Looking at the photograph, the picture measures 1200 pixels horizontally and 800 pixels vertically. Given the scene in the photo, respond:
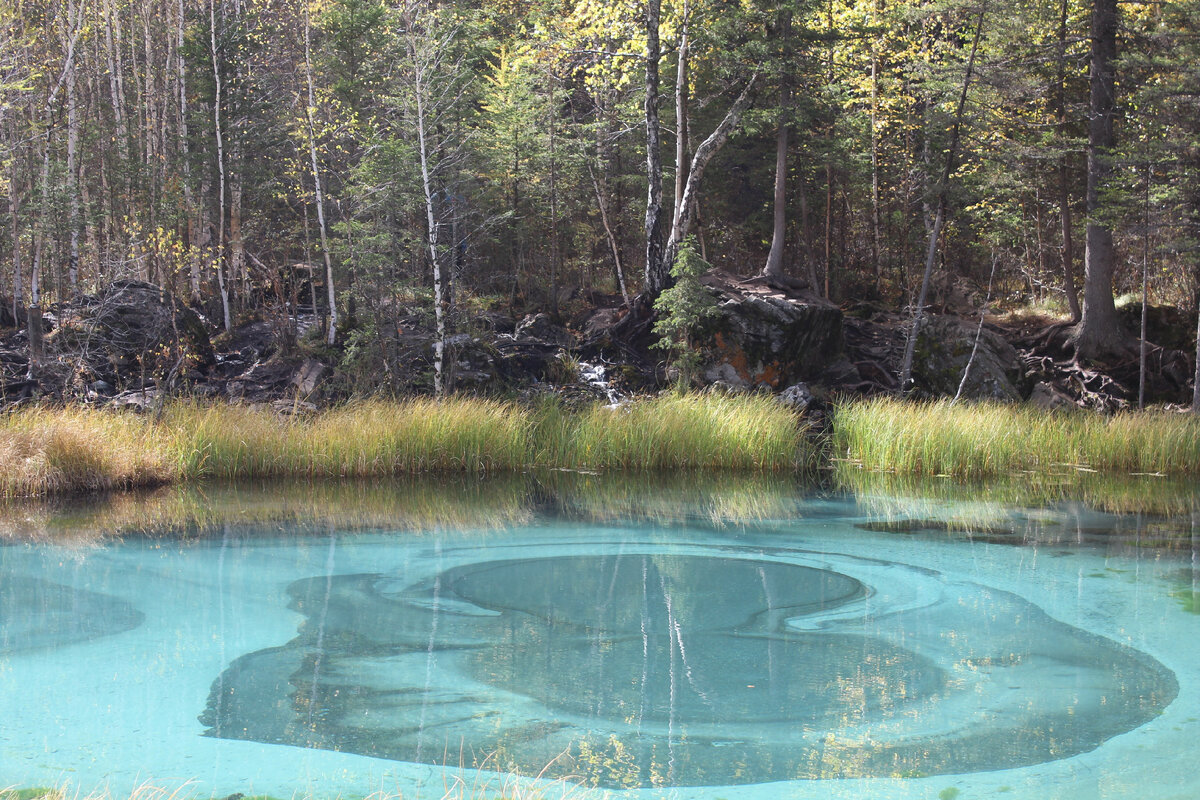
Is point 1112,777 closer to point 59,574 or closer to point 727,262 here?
point 59,574

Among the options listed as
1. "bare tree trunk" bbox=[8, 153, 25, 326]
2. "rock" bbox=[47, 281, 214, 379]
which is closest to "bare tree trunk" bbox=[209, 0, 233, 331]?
"rock" bbox=[47, 281, 214, 379]

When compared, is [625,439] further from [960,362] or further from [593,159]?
[593,159]

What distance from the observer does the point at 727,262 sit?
822 inches

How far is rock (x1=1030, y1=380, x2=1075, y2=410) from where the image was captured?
13688mm

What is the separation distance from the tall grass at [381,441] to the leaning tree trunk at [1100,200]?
6.53 meters

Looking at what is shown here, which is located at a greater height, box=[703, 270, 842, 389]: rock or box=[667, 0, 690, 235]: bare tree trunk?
box=[667, 0, 690, 235]: bare tree trunk

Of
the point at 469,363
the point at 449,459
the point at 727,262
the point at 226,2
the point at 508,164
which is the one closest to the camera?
the point at 449,459

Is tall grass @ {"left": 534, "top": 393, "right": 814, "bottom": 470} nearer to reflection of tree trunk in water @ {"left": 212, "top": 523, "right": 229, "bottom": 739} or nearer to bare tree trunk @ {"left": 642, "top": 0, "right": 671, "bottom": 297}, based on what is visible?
reflection of tree trunk in water @ {"left": 212, "top": 523, "right": 229, "bottom": 739}

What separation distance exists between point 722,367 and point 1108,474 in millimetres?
5626

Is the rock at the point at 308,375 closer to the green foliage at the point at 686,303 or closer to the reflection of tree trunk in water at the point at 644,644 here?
the green foliage at the point at 686,303

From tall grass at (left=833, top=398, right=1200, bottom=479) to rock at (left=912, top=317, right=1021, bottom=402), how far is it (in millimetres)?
3007

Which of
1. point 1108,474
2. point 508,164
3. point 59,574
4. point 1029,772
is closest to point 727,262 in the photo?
point 508,164

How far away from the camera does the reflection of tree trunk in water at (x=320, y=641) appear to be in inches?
143

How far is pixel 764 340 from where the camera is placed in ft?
47.6
